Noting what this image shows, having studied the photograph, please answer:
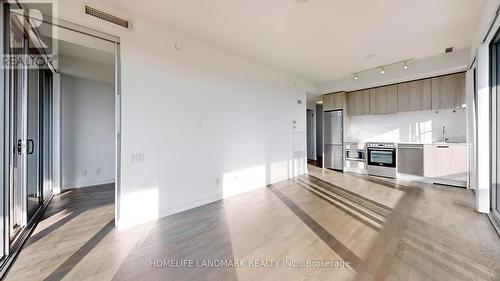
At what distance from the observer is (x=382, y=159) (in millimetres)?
5531

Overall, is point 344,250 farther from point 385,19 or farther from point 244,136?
point 385,19

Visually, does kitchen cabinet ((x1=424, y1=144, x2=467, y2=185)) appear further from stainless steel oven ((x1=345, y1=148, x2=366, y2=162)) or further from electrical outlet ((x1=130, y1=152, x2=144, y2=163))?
electrical outlet ((x1=130, y1=152, x2=144, y2=163))

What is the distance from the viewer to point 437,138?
16.6 ft

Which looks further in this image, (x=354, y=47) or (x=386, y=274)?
(x=354, y=47)

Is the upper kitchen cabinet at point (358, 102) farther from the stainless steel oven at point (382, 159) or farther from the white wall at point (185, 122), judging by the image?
the white wall at point (185, 122)

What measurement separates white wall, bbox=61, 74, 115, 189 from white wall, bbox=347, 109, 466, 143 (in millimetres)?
7037

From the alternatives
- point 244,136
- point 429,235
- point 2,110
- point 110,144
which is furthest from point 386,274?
point 110,144

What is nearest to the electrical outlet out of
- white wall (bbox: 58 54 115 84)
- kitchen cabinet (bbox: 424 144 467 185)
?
white wall (bbox: 58 54 115 84)

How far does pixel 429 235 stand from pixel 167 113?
3.83m

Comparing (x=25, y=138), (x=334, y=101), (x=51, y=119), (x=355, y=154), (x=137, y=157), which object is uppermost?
(x=334, y=101)

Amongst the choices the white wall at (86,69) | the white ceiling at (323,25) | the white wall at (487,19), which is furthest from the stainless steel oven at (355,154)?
the white wall at (86,69)

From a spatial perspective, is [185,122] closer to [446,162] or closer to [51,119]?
[51,119]

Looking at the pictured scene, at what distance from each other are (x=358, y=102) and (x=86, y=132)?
753 centimetres

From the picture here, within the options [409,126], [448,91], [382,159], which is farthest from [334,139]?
[448,91]
